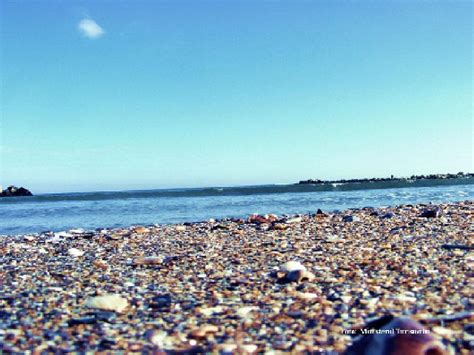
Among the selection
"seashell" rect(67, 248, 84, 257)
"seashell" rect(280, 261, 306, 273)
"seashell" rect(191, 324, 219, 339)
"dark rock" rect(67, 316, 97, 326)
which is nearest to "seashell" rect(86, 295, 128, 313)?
"dark rock" rect(67, 316, 97, 326)

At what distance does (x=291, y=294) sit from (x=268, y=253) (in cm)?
211

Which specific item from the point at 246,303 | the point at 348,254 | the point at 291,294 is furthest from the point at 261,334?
the point at 348,254

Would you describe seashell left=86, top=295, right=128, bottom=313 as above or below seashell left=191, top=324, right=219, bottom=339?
above

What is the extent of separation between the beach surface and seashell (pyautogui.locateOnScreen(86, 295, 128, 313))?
0.01 metres

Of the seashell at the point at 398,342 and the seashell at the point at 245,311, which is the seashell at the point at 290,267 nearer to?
the seashell at the point at 245,311

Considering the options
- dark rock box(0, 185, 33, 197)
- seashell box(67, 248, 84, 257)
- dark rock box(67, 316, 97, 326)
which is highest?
dark rock box(0, 185, 33, 197)

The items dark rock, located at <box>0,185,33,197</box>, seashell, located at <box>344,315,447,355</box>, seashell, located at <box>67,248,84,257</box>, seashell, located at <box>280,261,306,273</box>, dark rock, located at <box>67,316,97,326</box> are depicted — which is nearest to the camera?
seashell, located at <box>344,315,447,355</box>

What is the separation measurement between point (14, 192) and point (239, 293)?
67404 mm

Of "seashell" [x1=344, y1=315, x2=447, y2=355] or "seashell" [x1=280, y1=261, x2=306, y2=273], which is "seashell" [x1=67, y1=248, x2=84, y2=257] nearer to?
"seashell" [x1=280, y1=261, x2=306, y2=273]

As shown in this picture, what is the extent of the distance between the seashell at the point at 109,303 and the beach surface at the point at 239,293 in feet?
0.03

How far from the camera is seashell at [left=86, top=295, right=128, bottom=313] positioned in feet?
10.4

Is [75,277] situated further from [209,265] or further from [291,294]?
[291,294]

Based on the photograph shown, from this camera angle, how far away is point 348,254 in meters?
5.10

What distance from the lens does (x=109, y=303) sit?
321cm
